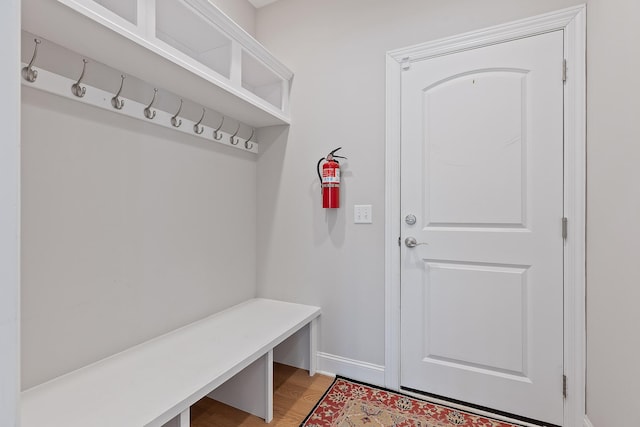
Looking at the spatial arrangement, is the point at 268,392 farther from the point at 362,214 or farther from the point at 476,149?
the point at 476,149

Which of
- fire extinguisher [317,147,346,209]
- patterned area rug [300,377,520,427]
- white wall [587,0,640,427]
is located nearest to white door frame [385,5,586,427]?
white wall [587,0,640,427]

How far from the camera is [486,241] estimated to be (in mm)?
1700

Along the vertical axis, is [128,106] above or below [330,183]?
above

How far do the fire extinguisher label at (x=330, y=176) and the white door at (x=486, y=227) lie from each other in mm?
416

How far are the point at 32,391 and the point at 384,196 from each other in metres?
1.86

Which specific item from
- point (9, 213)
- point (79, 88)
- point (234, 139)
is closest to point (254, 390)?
point (9, 213)

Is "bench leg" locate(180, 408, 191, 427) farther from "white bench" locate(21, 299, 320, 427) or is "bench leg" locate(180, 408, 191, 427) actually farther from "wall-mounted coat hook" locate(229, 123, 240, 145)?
"wall-mounted coat hook" locate(229, 123, 240, 145)

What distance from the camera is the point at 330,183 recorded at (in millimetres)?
1984

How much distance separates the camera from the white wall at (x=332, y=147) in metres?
1.94

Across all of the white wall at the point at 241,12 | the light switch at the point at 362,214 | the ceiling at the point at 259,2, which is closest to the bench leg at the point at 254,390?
the light switch at the point at 362,214

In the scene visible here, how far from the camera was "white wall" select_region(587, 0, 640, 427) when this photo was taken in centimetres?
112

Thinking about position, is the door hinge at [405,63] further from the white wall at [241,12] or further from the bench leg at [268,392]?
the bench leg at [268,392]

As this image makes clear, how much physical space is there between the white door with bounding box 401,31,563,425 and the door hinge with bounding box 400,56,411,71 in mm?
64

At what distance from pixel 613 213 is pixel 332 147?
147 centimetres
